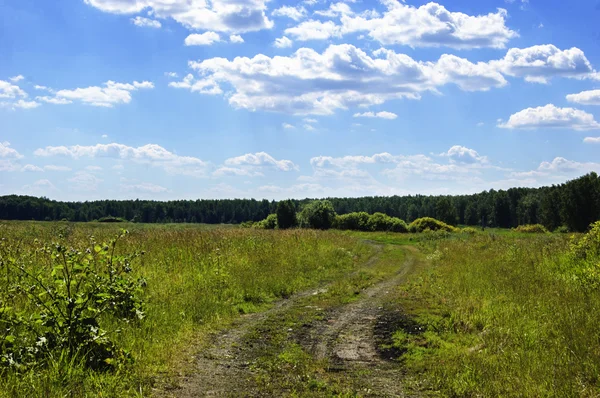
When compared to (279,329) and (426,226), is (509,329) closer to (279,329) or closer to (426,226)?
(279,329)

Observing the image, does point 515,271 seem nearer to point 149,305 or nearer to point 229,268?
point 229,268

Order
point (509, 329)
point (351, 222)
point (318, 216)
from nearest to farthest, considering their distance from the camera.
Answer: point (509, 329)
point (318, 216)
point (351, 222)

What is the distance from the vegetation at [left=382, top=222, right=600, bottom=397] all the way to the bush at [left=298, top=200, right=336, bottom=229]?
4195 centimetres

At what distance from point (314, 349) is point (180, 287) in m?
5.39

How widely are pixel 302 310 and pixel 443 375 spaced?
5.38 metres

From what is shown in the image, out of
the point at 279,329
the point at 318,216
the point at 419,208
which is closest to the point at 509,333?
the point at 279,329

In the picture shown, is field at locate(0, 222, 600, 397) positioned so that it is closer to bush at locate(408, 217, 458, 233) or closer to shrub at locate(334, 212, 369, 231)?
shrub at locate(334, 212, 369, 231)

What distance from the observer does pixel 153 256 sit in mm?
15164

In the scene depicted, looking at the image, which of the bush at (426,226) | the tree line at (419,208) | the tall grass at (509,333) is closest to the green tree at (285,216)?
the bush at (426,226)

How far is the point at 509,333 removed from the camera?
8.37m

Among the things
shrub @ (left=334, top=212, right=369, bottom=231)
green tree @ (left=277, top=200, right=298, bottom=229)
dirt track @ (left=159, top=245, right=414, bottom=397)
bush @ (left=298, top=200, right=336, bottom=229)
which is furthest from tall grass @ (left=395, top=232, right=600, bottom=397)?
green tree @ (left=277, top=200, right=298, bottom=229)

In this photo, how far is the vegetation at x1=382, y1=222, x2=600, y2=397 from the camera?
6.20m

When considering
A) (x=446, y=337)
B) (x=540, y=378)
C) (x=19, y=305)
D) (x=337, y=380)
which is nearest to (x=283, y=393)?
(x=337, y=380)

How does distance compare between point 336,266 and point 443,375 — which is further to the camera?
point 336,266
